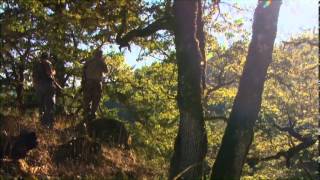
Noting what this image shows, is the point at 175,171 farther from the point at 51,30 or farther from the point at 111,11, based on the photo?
the point at 51,30

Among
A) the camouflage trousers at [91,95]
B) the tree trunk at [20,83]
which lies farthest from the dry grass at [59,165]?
the tree trunk at [20,83]

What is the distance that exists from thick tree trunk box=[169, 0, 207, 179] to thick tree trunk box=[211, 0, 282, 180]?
823 millimetres

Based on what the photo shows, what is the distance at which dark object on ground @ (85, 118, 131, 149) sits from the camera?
46.2 ft

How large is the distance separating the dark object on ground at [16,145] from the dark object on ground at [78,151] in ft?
2.74

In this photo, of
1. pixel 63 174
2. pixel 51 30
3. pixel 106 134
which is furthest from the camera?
pixel 51 30

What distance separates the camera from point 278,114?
2455 cm

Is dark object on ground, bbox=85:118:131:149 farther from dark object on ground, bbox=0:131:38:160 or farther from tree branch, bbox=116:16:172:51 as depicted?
dark object on ground, bbox=0:131:38:160

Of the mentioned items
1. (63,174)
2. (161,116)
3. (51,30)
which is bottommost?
(63,174)

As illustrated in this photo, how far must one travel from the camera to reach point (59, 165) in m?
10.3

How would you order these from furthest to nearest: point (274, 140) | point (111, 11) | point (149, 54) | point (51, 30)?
point (274, 140), point (149, 54), point (51, 30), point (111, 11)

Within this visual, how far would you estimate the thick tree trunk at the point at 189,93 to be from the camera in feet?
33.0

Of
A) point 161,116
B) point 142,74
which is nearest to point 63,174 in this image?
point 161,116

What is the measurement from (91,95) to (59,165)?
4674 mm

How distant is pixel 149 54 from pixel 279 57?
17.8ft
